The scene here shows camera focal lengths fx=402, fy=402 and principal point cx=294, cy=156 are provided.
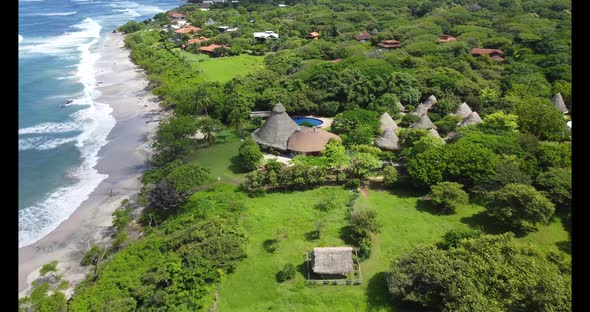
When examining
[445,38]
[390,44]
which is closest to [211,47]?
[390,44]

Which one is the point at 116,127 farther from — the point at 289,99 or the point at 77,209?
the point at 289,99

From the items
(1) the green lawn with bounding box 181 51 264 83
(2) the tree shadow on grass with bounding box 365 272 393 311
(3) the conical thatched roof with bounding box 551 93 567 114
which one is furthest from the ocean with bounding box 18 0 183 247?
(3) the conical thatched roof with bounding box 551 93 567 114

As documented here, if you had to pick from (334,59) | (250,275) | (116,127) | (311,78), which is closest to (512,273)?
(250,275)

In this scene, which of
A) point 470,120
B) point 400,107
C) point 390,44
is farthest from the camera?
point 390,44

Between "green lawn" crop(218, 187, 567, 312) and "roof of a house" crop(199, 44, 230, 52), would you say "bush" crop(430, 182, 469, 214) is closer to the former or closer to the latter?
"green lawn" crop(218, 187, 567, 312)

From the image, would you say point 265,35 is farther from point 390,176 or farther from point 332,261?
point 332,261
